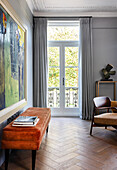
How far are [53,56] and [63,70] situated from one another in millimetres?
525

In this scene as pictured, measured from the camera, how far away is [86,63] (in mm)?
4754

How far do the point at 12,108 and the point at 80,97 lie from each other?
8.74 ft

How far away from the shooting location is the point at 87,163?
224 cm

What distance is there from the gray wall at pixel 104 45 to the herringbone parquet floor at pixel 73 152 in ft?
5.74

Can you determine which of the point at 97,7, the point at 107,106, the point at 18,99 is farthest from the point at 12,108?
the point at 97,7

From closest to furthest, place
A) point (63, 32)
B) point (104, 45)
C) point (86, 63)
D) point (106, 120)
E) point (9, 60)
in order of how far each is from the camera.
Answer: point (9, 60) → point (106, 120) → point (86, 63) → point (104, 45) → point (63, 32)

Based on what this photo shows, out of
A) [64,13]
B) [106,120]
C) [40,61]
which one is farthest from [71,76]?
[106,120]

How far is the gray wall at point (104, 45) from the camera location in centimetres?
488

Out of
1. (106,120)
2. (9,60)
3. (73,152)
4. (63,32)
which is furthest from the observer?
(63,32)

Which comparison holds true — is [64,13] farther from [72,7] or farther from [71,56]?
[71,56]

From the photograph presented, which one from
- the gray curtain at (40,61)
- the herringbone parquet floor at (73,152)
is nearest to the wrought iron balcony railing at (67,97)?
the gray curtain at (40,61)

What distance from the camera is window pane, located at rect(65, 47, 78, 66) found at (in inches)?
199

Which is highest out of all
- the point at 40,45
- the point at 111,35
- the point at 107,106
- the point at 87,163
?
the point at 111,35

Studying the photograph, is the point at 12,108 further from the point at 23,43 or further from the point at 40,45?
the point at 40,45
